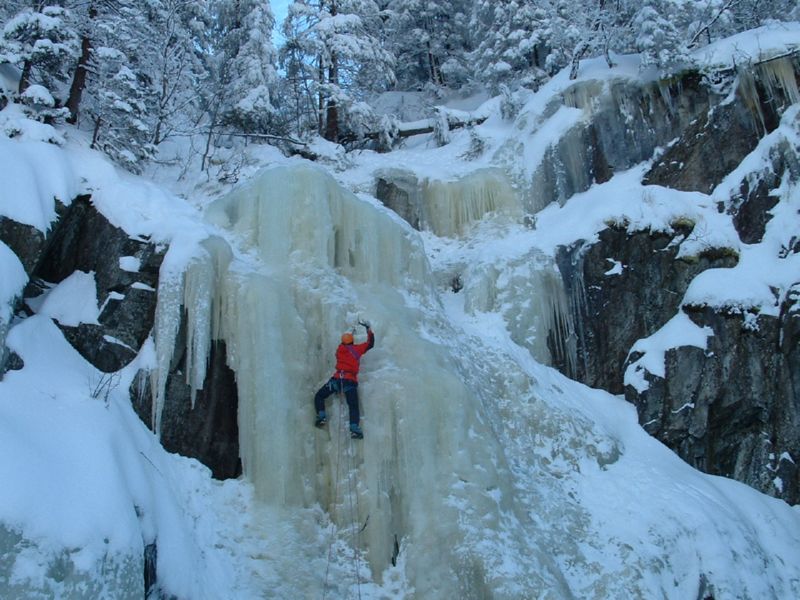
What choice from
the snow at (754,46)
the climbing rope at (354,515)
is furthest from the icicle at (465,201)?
the climbing rope at (354,515)

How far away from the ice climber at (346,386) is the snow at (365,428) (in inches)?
8.6

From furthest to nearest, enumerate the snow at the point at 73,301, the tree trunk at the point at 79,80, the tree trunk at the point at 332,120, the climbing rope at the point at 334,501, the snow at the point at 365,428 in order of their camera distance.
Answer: the tree trunk at the point at 332,120, the tree trunk at the point at 79,80, the snow at the point at 73,301, the climbing rope at the point at 334,501, the snow at the point at 365,428

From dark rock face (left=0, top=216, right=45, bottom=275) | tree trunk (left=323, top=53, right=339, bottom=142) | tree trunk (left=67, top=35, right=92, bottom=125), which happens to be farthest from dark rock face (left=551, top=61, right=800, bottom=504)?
tree trunk (left=67, top=35, right=92, bottom=125)

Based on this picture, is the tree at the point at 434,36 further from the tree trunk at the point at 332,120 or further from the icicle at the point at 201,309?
the icicle at the point at 201,309

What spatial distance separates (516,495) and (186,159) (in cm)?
1077

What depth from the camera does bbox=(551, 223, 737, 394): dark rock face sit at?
→ 11922 mm

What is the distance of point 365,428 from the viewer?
8.80 metres

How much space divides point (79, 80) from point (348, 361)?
29.8 feet

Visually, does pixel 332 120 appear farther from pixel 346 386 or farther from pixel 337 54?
pixel 346 386

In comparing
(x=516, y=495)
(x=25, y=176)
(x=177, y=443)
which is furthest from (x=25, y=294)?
(x=516, y=495)

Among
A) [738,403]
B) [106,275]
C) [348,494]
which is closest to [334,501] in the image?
[348,494]

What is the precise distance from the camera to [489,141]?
53.5 feet

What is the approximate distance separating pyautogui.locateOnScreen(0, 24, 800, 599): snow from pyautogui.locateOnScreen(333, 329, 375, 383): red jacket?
465 mm

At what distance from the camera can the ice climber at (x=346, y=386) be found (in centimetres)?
869
